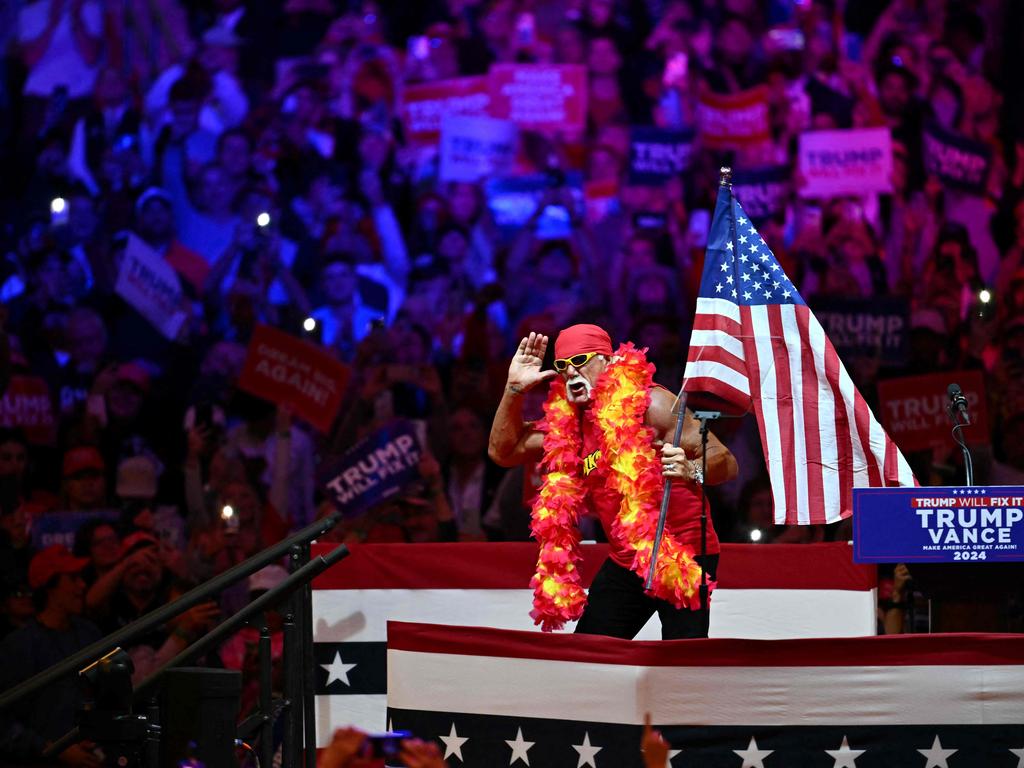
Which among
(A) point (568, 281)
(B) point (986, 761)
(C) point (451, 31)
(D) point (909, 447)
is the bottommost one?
(B) point (986, 761)

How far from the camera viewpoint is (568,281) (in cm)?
848

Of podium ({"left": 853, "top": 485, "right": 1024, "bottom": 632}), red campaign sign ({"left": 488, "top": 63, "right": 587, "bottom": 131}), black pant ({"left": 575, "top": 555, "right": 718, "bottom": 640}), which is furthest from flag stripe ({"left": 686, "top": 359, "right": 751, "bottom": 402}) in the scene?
red campaign sign ({"left": 488, "top": 63, "right": 587, "bottom": 131})

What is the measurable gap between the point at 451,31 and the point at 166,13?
2.40 metres

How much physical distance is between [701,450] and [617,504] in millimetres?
336

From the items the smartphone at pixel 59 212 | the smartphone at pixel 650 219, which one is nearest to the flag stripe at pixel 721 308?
the smartphone at pixel 650 219

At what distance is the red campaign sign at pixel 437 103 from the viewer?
963cm

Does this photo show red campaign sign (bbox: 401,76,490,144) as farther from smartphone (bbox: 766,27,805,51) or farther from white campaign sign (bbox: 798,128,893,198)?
white campaign sign (bbox: 798,128,893,198)

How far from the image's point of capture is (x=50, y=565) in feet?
18.9

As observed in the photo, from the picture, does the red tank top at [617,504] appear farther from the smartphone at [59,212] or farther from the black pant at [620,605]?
the smartphone at [59,212]

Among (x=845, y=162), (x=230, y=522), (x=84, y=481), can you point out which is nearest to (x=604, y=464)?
(x=230, y=522)

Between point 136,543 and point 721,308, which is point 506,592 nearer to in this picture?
point 721,308

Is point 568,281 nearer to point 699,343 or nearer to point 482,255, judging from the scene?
point 482,255

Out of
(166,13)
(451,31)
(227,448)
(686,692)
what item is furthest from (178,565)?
(166,13)

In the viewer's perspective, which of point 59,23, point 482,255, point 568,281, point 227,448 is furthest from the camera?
point 59,23
